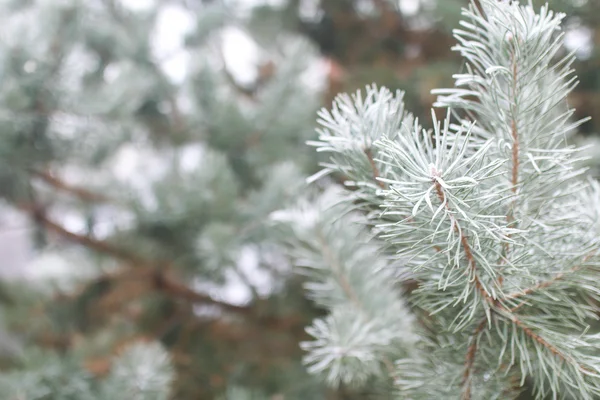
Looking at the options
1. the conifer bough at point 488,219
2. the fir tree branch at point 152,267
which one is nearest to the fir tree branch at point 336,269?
the conifer bough at point 488,219

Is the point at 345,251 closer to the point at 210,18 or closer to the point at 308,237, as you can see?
the point at 308,237

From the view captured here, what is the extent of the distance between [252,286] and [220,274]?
107 millimetres

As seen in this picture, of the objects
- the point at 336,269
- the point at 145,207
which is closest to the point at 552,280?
the point at 336,269

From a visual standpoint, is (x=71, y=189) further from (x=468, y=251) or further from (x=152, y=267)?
(x=468, y=251)

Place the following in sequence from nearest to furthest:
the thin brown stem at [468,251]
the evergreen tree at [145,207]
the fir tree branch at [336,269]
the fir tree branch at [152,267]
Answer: the thin brown stem at [468,251] → the fir tree branch at [336,269] → the evergreen tree at [145,207] → the fir tree branch at [152,267]

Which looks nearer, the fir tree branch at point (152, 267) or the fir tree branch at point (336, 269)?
the fir tree branch at point (336, 269)

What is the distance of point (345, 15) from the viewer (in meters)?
0.85

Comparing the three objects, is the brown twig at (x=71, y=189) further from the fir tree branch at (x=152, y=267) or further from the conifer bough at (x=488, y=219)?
the conifer bough at (x=488, y=219)

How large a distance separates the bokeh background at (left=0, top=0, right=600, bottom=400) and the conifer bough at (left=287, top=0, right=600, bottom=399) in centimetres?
17

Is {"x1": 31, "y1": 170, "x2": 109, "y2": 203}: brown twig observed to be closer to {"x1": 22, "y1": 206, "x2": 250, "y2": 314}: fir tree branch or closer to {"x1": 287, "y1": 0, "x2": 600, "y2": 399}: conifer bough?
{"x1": 22, "y1": 206, "x2": 250, "y2": 314}: fir tree branch

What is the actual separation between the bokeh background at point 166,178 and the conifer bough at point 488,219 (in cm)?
17

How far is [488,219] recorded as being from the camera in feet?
0.73

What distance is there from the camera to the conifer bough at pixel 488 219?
0.21 m

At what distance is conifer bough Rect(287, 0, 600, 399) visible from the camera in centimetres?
21
